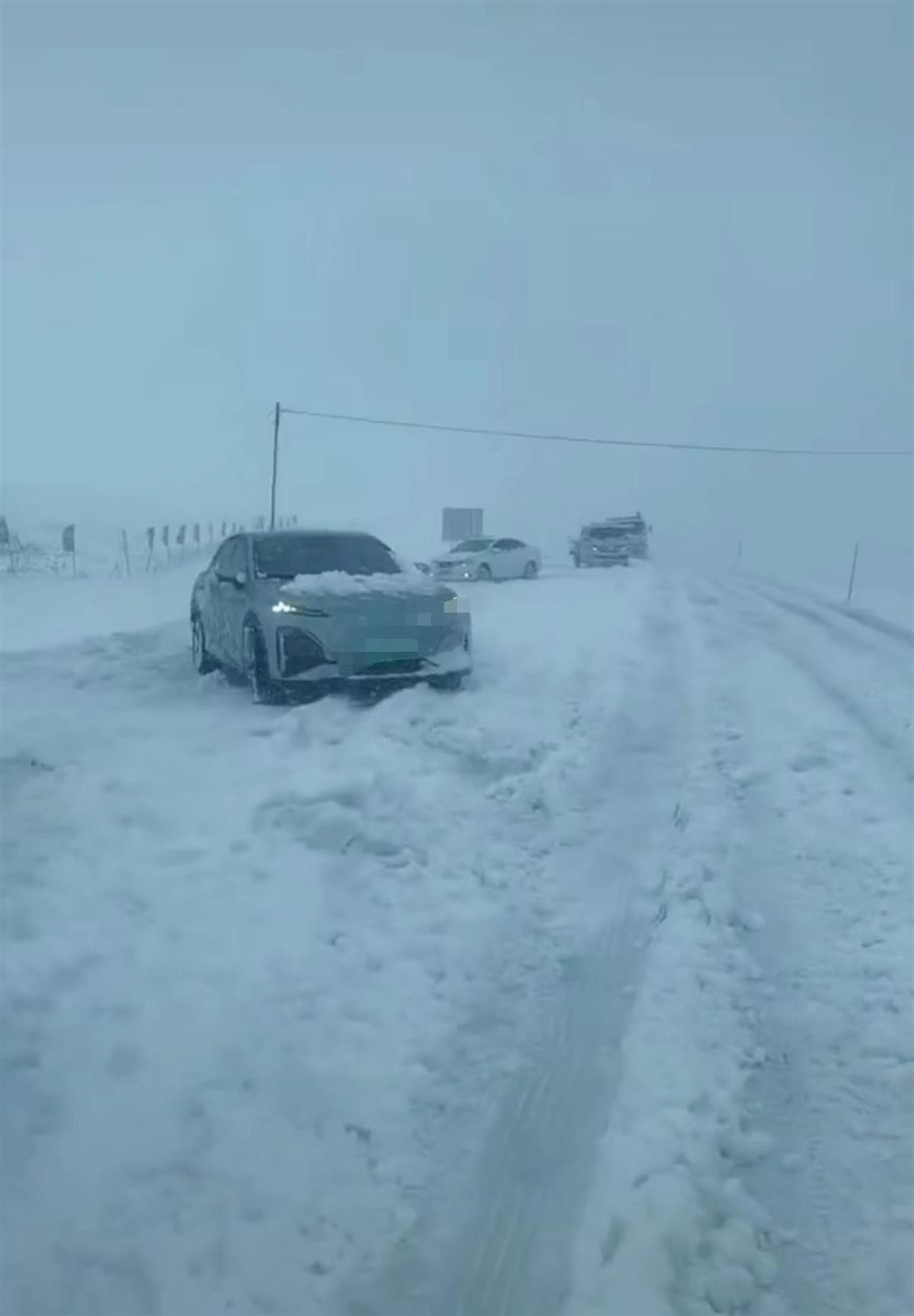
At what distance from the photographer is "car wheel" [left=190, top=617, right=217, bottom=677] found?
11617 mm

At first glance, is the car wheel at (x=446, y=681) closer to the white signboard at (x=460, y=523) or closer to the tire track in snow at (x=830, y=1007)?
A: the tire track in snow at (x=830, y=1007)

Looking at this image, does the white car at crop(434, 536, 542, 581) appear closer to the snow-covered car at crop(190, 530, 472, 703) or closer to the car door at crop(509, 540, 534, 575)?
the car door at crop(509, 540, 534, 575)

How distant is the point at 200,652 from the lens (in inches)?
467

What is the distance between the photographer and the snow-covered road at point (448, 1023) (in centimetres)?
333

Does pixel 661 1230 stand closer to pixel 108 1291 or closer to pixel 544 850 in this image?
pixel 108 1291

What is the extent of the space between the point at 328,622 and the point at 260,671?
73cm

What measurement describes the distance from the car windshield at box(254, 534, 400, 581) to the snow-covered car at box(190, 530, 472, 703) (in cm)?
1

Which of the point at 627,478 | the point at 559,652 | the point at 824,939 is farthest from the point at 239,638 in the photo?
the point at 627,478

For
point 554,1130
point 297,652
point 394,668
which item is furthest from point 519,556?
point 554,1130

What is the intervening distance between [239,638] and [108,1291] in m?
7.39

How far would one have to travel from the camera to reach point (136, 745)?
314 inches

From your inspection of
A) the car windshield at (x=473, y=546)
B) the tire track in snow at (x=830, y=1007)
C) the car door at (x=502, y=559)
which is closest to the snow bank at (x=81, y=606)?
the car windshield at (x=473, y=546)

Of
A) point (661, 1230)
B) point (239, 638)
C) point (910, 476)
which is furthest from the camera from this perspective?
point (910, 476)

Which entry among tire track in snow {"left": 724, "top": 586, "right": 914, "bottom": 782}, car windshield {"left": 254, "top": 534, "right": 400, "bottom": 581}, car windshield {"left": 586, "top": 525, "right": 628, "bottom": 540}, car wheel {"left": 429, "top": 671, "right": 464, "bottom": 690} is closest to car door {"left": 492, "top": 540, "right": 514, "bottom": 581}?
car windshield {"left": 586, "top": 525, "right": 628, "bottom": 540}
